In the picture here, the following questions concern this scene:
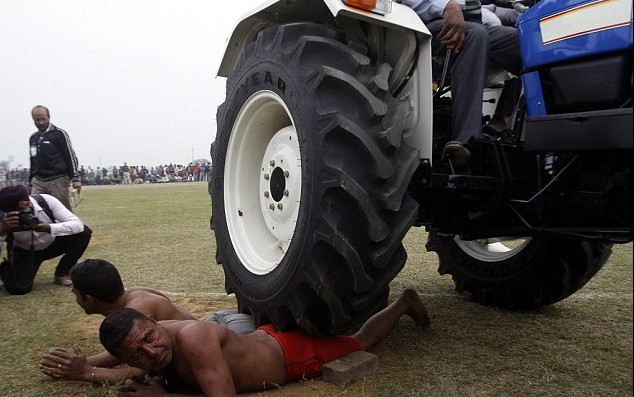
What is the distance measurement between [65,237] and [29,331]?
71.0 inches

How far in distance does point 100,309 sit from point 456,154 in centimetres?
201

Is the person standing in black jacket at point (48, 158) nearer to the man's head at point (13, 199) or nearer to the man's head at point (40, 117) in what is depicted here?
the man's head at point (40, 117)

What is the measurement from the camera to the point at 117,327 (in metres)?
2.20

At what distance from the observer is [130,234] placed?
876 cm

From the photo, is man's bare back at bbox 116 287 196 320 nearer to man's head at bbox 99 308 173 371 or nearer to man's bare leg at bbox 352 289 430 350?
man's head at bbox 99 308 173 371

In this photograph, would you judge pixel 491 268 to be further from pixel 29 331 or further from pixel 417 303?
pixel 29 331

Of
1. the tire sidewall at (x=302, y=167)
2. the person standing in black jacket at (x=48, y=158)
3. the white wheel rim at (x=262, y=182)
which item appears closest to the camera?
the tire sidewall at (x=302, y=167)

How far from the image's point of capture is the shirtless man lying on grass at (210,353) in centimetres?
221

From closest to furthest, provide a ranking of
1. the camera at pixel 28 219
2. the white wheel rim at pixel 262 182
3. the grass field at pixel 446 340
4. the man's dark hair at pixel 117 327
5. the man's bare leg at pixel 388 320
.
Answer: the man's dark hair at pixel 117 327 < the grass field at pixel 446 340 < the white wheel rim at pixel 262 182 < the man's bare leg at pixel 388 320 < the camera at pixel 28 219

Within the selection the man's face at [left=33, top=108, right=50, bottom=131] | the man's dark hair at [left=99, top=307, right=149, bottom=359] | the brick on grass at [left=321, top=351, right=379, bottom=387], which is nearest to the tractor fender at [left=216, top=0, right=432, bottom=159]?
the brick on grass at [left=321, top=351, right=379, bottom=387]

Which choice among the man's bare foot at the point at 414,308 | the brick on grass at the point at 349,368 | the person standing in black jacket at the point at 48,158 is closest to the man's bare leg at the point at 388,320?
the man's bare foot at the point at 414,308

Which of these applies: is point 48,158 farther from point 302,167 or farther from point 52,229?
point 302,167

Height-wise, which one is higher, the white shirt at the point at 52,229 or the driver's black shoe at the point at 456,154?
the driver's black shoe at the point at 456,154

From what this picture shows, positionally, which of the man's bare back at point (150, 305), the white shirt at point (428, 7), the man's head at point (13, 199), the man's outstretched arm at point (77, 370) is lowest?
the man's outstretched arm at point (77, 370)
